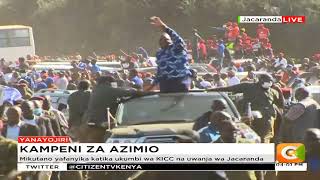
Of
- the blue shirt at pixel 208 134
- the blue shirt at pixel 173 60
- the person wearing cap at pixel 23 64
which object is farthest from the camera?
the person wearing cap at pixel 23 64

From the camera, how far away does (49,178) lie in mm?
11406

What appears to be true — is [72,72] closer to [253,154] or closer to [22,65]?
[22,65]

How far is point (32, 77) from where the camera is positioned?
37.8 ft

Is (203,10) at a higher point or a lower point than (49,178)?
higher

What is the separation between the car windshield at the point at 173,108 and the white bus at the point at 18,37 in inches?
29.5

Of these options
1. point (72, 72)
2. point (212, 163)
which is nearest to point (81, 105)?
point (72, 72)

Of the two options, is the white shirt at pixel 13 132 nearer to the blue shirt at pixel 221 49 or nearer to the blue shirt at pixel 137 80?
the blue shirt at pixel 137 80

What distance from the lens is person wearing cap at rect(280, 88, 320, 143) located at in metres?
11.4

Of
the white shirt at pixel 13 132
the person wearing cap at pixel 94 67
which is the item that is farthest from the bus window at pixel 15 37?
the white shirt at pixel 13 132

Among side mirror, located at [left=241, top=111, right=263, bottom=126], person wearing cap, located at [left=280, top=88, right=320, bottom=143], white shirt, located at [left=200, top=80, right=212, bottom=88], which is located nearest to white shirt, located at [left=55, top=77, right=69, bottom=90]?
white shirt, located at [left=200, top=80, right=212, bottom=88]

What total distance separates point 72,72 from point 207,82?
2.92ft

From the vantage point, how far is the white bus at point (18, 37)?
1143cm

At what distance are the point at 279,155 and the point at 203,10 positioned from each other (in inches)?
42.0

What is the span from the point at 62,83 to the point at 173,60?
0.76m
